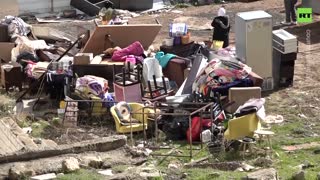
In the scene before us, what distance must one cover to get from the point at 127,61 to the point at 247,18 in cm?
235

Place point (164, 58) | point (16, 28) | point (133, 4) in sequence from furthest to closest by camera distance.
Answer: point (133, 4)
point (16, 28)
point (164, 58)

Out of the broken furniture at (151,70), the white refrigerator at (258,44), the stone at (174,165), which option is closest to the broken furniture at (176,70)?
the broken furniture at (151,70)

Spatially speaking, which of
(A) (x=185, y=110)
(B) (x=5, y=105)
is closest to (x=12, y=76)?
(B) (x=5, y=105)

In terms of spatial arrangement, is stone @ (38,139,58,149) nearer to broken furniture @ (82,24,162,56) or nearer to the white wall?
broken furniture @ (82,24,162,56)

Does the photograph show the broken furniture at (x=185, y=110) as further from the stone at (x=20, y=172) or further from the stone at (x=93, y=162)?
the stone at (x=20, y=172)

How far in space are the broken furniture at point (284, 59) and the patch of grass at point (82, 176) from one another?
6756mm

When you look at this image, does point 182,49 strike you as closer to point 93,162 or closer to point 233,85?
point 233,85

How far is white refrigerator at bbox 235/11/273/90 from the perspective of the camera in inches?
557

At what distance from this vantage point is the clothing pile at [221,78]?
505 inches

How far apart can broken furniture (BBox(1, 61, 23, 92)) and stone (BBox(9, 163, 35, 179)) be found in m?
6.32

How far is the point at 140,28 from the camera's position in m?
15.9

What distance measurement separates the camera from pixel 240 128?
34.5 ft

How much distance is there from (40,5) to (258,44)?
11907mm

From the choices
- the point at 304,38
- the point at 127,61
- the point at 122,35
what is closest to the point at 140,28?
the point at 122,35
